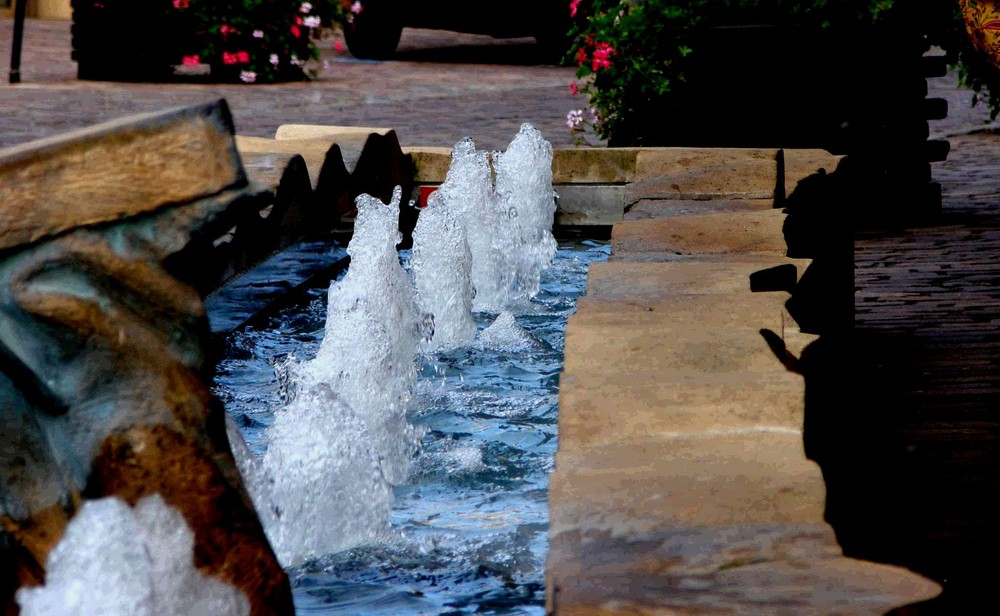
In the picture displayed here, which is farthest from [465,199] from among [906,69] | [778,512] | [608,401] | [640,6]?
[778,512]

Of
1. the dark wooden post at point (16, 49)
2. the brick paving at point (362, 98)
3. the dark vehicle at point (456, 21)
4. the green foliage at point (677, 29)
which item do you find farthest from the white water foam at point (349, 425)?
the dark vehicle at point (456, 21)

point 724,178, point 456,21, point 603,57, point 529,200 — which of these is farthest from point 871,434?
point 456,21

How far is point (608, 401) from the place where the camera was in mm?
2307

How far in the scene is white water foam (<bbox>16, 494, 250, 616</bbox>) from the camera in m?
1.73

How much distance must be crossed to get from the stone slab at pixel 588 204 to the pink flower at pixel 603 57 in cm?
88

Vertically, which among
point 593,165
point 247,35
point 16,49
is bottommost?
point 593,165

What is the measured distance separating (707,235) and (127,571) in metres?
2.25

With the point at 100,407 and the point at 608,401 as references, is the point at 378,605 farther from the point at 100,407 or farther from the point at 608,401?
the point at 100,407

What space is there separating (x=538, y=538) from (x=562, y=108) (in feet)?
28.0

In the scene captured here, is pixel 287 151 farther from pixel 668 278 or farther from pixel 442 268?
pixel 668 278

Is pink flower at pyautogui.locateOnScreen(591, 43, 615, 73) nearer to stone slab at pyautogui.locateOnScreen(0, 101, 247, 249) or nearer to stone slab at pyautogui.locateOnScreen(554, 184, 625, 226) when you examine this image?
stone slab at pyautogui.locateOnScreen(554, 184, 625, 226)

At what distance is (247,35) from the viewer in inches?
509

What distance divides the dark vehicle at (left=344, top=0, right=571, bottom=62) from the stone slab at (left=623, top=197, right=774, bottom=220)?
35.1 ft

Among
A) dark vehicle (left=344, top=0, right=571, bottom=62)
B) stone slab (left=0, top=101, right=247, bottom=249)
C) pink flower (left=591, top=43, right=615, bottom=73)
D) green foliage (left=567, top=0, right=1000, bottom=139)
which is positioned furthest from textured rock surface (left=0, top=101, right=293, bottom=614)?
dark vehicle (left=344, top=0, right=571, bottom=62)
